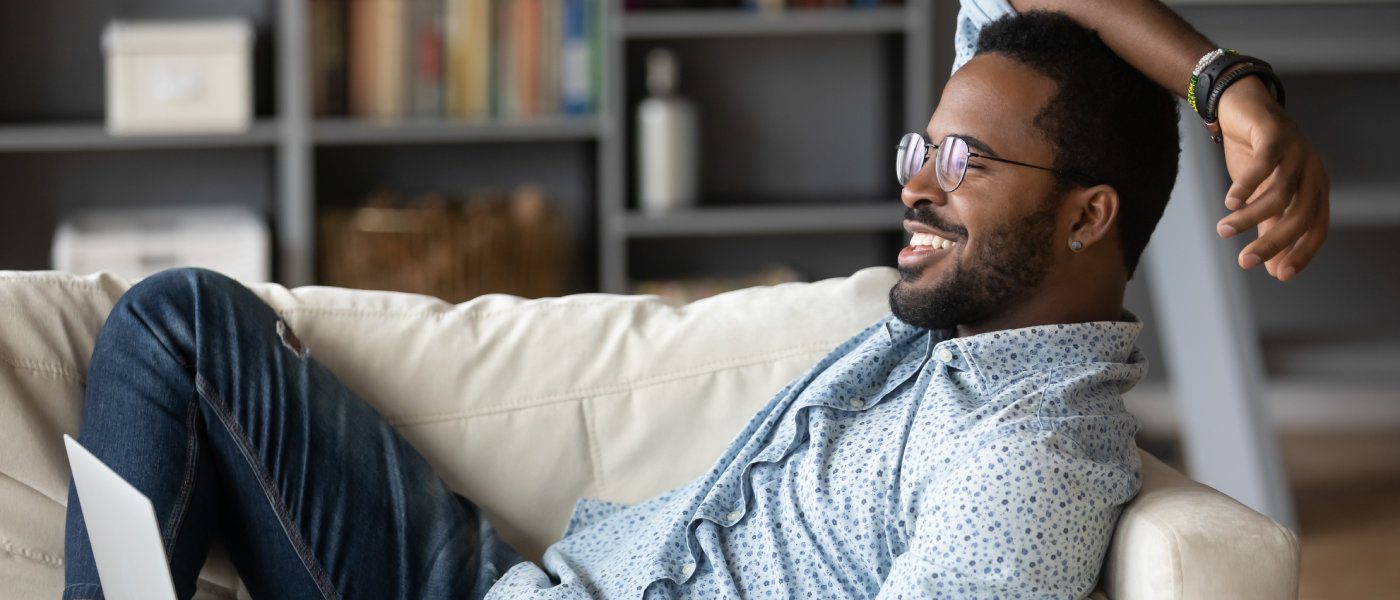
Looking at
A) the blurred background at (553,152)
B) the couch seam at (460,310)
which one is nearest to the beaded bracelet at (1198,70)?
the couch seam at (460,310)

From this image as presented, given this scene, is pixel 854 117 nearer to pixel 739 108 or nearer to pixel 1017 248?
pixel 739 108

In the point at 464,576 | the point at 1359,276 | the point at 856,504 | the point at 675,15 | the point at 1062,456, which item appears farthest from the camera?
the point at 1359,276

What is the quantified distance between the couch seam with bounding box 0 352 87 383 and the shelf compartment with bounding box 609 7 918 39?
1867 millimetres

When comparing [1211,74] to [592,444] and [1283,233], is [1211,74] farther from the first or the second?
[592,444]

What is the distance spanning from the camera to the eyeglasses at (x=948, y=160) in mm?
1354

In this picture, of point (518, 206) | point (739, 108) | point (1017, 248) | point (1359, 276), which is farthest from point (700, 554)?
point (1359, 276)

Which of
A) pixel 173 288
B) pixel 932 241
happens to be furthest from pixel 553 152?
pixel 932 241

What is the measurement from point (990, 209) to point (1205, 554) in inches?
15.6

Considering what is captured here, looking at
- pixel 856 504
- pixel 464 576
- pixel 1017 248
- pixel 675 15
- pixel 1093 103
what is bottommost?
pixel 464 576

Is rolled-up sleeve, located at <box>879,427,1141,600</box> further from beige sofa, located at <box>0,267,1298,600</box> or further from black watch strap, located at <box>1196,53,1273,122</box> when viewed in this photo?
beige sofa, located at <box>0,267,1298,600</box>

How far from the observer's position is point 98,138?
9.96 ft

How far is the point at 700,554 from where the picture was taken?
4.49 ft

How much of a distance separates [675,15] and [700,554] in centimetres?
203

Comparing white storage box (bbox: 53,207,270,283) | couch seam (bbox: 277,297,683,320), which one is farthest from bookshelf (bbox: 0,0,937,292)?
couch seam (bbox: 277,297,683,320)
